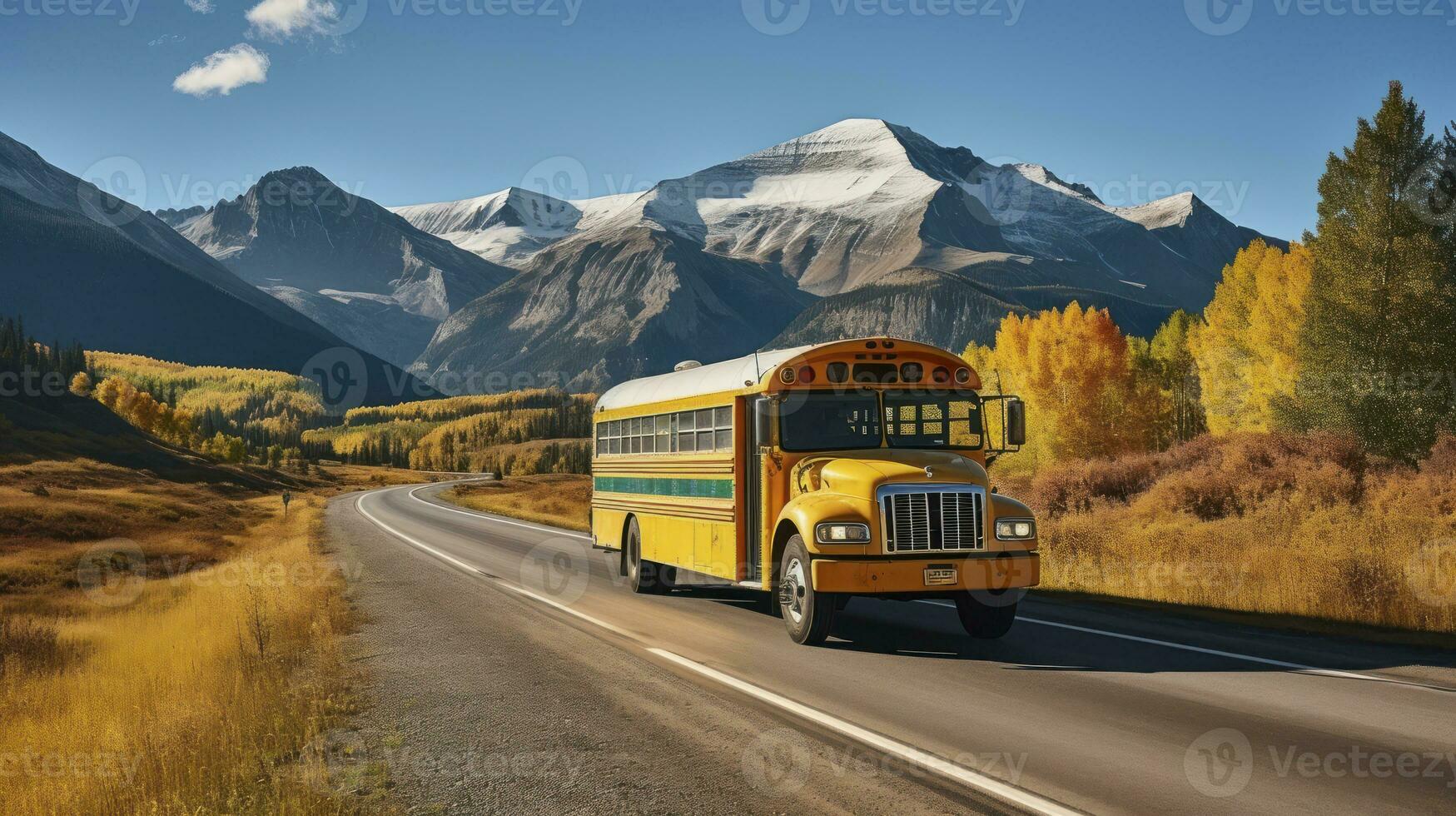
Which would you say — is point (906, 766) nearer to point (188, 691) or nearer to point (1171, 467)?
point (188, 691)

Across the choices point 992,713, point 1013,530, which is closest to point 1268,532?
point 1013,530

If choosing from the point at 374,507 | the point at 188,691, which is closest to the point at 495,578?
the point at 188,691

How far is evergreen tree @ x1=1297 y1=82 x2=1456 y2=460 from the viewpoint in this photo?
1604 inches

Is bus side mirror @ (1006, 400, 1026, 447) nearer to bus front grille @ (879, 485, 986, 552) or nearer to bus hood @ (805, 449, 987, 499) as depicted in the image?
bus hood @ (805, 449, 987, 499)

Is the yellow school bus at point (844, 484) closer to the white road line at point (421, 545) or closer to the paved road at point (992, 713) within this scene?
the paved road at point (992, 713)

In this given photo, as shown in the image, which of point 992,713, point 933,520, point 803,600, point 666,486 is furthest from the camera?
point 666,486

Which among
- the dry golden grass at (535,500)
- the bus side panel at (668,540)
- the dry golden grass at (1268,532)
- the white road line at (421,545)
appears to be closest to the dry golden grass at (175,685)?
the white road line at (421,545)

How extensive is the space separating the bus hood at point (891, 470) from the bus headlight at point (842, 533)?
402 millimetres

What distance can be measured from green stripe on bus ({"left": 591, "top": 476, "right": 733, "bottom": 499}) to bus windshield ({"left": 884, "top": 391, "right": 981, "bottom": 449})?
2.36 m

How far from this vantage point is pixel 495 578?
2130 centimetres

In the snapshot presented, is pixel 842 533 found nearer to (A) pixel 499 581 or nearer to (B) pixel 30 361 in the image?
(A) pixel 499 581

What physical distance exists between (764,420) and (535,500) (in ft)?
189

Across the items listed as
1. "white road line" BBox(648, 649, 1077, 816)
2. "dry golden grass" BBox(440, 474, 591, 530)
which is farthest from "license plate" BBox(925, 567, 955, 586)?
"dry golden grass" BBox(440, 474, 591, 530)

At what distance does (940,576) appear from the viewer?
11.0 m
